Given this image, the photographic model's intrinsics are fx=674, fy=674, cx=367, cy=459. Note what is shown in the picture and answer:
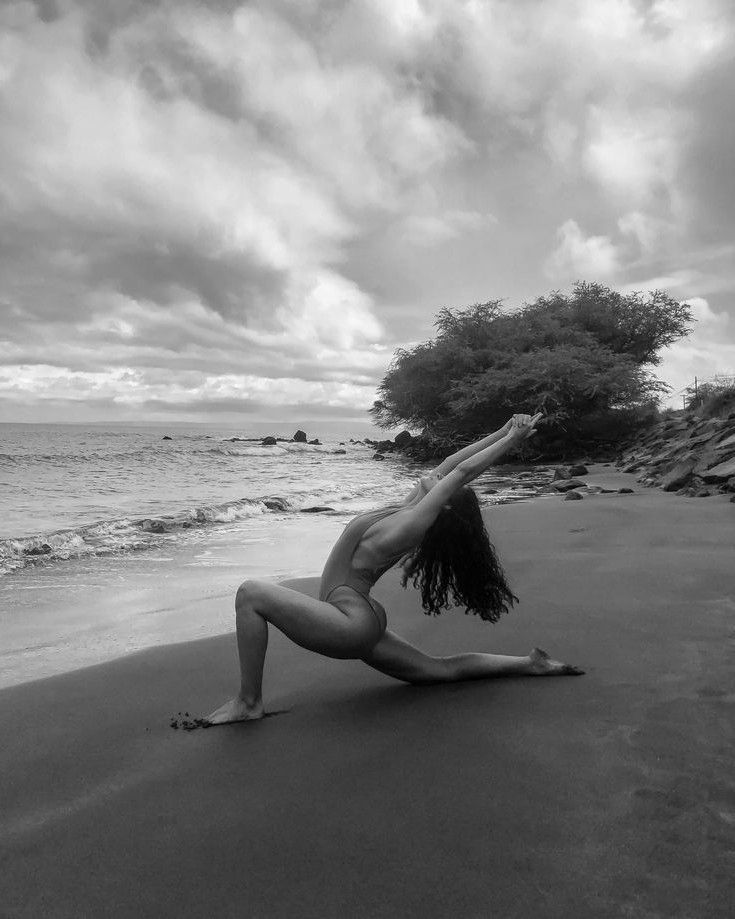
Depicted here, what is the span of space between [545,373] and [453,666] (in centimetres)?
2846

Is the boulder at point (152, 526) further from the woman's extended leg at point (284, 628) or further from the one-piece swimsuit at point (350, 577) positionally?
the one-piece swimsuit at point (350, 577)

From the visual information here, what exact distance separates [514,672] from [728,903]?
1.64m

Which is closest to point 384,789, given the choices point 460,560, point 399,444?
point 460,560

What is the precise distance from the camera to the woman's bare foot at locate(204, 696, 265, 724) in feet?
10.0

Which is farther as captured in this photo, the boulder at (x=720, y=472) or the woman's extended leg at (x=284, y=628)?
the boulder at (x=720, y=472)

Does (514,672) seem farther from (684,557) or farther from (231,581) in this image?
(231,581)

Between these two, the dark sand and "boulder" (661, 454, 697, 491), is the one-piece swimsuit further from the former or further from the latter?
"boulder" (661, 454, 697, 491)

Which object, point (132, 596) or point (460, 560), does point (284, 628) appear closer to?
point (460, 560)

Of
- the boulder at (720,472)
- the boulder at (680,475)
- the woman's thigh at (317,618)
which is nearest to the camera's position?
the woman's thigh at (317,618)

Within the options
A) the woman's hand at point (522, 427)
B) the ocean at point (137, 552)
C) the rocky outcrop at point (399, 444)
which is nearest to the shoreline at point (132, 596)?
the ocean at point (137, 552)

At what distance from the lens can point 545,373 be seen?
1195 inches

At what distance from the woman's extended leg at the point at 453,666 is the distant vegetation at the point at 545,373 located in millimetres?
26128

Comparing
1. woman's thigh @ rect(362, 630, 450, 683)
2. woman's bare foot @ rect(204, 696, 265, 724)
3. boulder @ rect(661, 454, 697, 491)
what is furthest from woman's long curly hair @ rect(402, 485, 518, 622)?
boulder @ rect(661, 454, 697, 491)

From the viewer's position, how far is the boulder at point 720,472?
10.9 meters
